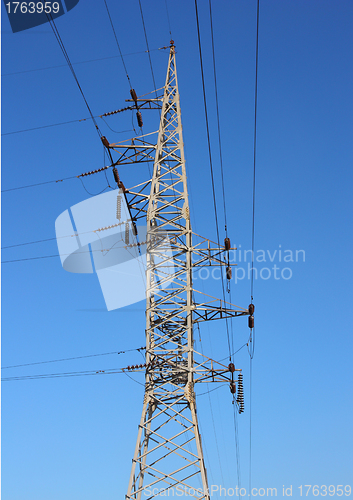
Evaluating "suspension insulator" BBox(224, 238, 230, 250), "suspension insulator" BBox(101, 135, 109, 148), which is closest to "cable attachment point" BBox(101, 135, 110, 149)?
"suspension insulator" BBox(101, 135, 109, 148)

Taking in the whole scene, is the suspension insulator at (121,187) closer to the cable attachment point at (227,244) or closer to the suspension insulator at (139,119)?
the suspension insulator at (139,119)

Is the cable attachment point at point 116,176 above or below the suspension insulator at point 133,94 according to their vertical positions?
below

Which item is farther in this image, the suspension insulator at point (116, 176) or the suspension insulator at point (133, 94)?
the suspension insulator at point (133, 94)

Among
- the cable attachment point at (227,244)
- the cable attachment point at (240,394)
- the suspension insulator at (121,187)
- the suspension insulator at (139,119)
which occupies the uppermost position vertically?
the suspension insulator at (139,119)

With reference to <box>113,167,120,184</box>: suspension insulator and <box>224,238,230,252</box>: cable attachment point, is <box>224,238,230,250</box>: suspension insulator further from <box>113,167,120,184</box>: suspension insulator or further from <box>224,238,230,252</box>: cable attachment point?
<box>113,167,120,184</box>: suspension insulator

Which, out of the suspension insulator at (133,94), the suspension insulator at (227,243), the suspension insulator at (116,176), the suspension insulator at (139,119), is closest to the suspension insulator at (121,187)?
the suspension insulator at (116,176)

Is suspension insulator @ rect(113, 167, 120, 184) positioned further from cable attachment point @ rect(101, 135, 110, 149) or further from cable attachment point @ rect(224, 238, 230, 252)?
cable attachment point @ rect(224, 238, 230, 252)

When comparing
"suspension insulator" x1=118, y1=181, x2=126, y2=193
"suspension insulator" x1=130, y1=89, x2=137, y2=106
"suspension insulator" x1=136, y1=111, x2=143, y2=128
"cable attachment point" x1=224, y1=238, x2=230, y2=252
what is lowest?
"cable attachment point" x1=224, y1=238, x2=230, y2=252

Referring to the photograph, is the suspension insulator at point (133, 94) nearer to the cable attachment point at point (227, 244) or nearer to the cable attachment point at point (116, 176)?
the cable attachment point at point (116, 176)

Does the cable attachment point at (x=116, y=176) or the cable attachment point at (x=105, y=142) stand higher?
the cable attachment point at (x=105, y=142)

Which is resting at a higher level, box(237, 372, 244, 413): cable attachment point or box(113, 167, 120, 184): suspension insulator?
box(113, 167, 120, 184): suspension insulator

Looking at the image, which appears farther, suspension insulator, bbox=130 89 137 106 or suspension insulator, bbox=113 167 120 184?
suspension insulator, bbox=130 89 137 106

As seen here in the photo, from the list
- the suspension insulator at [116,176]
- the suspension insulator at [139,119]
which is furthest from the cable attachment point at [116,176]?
the suspension insulator at [139,119]

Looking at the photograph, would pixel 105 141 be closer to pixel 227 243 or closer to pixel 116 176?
pixel 116 176
